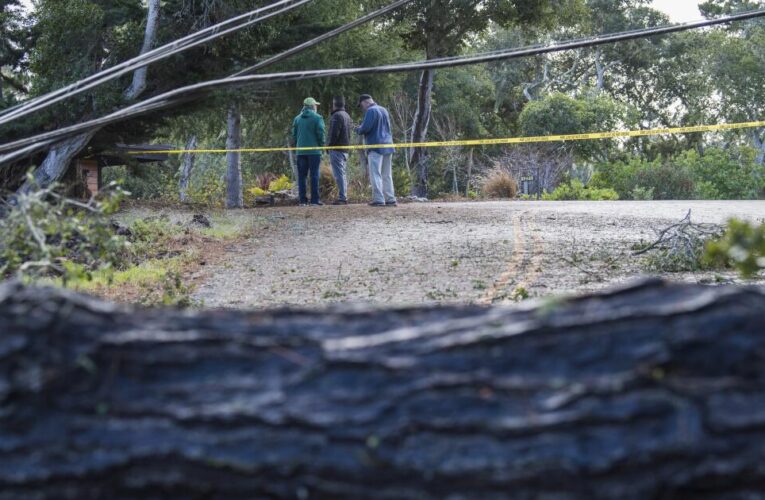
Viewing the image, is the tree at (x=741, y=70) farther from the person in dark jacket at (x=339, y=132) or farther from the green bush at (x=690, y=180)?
the person in dark jacket at (x=339, y=132)

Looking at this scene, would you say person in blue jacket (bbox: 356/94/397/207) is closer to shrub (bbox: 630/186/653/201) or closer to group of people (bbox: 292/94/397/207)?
group of people (bbox: 292/94/397/207)

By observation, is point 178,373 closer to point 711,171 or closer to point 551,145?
point 711,171

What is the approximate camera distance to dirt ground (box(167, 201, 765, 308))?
8523mm

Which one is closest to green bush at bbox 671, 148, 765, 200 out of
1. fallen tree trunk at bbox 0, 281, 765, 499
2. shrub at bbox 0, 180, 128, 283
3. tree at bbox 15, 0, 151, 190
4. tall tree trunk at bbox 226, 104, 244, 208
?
tall tree trunk at bbox 226, 104, 244, 208

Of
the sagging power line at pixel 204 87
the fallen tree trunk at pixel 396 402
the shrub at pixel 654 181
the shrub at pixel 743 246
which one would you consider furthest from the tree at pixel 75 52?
the fallen tree trunk at pixel 396 402

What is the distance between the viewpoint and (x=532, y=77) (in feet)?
206

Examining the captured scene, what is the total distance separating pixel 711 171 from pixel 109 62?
1847 centimetres

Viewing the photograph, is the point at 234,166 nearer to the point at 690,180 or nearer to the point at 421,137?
the point at 421,137

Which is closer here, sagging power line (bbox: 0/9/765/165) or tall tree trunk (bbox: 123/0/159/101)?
sagging power line (bbox: 0/9/765/165)

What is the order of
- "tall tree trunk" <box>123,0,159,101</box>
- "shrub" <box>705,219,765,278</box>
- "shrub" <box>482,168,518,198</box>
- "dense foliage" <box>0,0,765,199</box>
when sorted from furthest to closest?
"shrub" <box>482,168,518,198</box>, "dense foliage" <box>0,0,765,199</box>, "tall tree trunk" <box>123,0,159,101</box>, "shrub" <box>705,219,765,278</box>

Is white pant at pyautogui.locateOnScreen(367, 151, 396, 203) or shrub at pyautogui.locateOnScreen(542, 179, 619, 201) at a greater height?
white pant at pyautogui.locateOnScreen(367, 151, 396, 203)

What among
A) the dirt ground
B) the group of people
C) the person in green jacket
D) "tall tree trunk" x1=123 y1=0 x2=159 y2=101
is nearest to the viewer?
the dirt ground

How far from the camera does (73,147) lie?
57.1 ft

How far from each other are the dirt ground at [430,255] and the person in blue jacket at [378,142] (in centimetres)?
211
